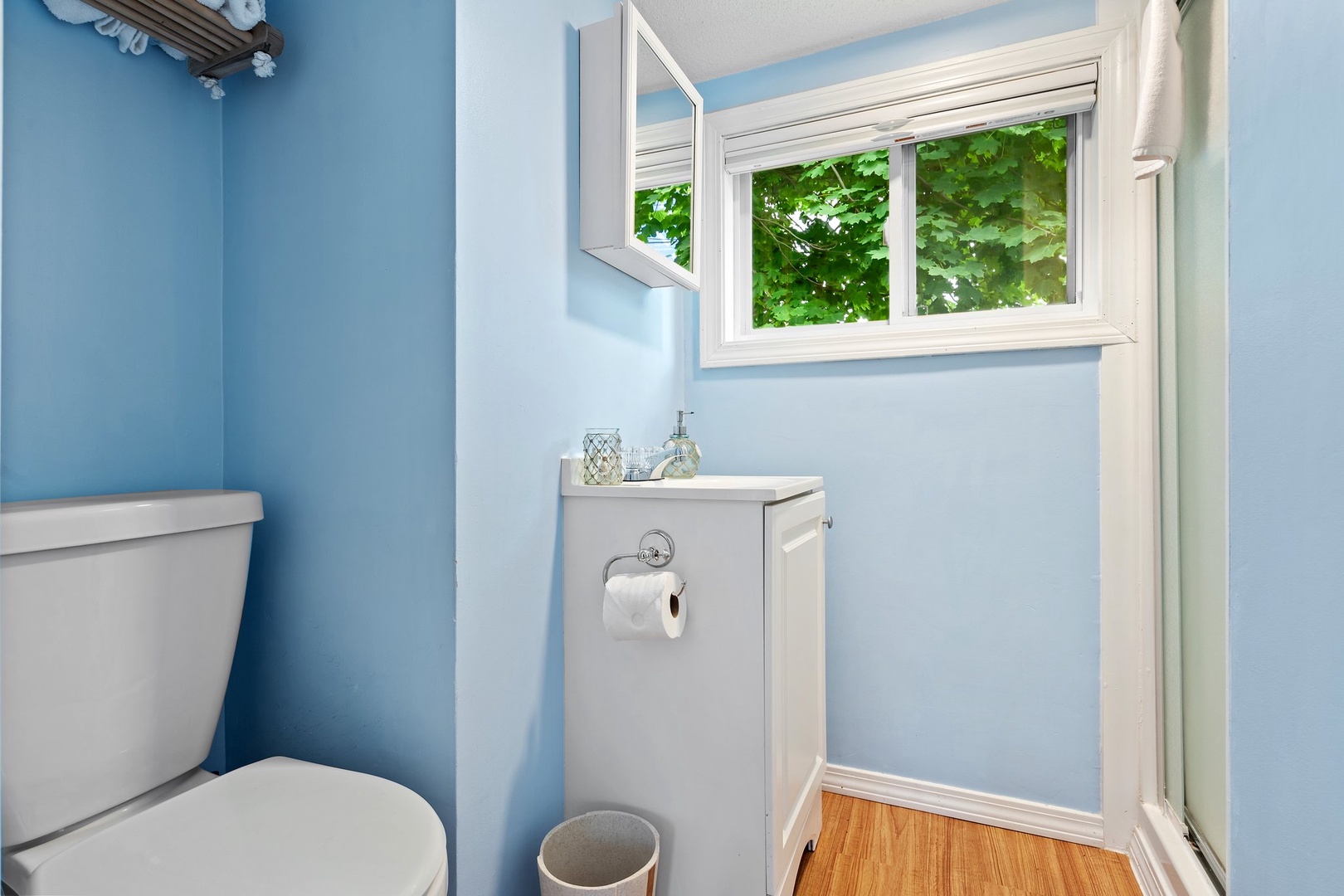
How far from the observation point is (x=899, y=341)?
5.73 ft

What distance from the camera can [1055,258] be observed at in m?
1.70

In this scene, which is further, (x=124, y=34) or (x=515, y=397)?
(x=515, y=397)

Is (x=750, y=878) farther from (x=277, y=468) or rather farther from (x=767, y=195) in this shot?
(x=767, y=195)

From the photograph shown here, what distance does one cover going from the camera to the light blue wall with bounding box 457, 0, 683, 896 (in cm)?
108

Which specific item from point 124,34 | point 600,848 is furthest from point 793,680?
point 124,34

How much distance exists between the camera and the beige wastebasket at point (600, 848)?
1.21m

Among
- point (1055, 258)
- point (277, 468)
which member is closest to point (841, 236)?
point (1055, 258)

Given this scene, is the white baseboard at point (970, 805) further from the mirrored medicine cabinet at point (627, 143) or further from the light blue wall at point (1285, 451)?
the mirrored medicine cabinet at point (627, 143)

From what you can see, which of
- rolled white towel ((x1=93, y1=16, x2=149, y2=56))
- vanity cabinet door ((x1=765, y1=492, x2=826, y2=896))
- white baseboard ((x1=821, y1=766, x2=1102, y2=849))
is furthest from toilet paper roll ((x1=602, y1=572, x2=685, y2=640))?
rolled white towel ((x1=93, y1=16, x2=149, y2=56))

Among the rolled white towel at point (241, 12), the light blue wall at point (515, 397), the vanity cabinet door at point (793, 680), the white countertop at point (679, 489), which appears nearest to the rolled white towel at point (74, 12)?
the rolled white towel at point (241, 12)

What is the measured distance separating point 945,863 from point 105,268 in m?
2.06

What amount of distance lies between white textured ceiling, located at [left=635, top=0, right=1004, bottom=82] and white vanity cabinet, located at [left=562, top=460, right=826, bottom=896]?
1227 mm

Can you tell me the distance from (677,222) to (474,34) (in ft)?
2.22

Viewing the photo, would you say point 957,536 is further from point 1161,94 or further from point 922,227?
point 1161,94
